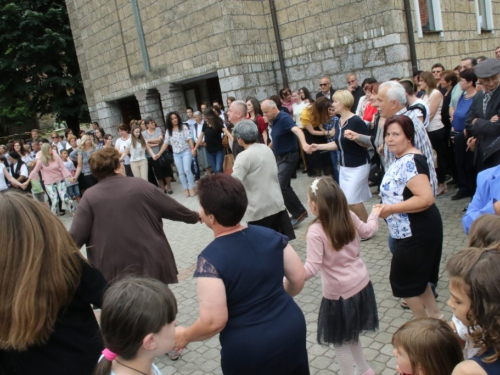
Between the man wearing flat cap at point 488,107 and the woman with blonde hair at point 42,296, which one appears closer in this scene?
the woman with blonde hair at point 42,296

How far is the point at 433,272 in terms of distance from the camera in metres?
3.13

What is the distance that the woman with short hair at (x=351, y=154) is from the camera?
4.96 metres

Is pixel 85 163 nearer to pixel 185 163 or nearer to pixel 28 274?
pixel 185 163

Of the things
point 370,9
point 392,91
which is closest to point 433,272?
point 392,91

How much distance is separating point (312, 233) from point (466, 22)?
1040 centimetres

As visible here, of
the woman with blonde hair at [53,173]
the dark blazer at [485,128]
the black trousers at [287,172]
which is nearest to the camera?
the dark blazer at [485,128]

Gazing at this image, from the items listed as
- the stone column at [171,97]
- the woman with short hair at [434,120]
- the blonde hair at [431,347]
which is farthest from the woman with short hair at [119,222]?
the stone column at [171,97]

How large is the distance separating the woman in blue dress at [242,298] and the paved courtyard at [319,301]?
0.73m

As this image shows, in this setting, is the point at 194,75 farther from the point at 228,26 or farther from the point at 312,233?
the point at 312,233

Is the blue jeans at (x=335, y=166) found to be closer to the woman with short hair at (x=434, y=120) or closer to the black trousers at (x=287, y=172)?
the black trousers at (x=287, y=172)

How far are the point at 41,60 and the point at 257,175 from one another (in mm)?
21699

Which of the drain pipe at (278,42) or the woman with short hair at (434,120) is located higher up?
the drain pipe at (278,42)

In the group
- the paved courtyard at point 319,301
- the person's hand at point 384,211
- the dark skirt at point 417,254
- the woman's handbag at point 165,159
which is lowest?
the paved courtyard at point 319,301

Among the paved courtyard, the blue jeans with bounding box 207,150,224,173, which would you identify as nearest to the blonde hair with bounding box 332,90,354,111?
the paved courtyard
